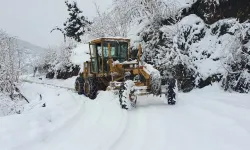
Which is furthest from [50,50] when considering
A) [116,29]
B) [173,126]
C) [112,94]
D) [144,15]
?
[173,126]

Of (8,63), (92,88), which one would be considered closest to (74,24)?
(8,63)

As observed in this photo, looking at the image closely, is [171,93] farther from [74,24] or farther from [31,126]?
[74,24]

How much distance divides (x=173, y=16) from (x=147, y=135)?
41.4 ft

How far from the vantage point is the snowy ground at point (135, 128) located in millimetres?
5961

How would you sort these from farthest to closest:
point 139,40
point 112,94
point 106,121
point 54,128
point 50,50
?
point 50,50, point 139,40, point 112,94, point 106,121, point 54,128

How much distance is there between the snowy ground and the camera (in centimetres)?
596

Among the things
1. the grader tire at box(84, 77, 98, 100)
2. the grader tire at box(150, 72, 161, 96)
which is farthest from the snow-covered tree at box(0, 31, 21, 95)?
the grader tire at box(150, 72, 161, 96)

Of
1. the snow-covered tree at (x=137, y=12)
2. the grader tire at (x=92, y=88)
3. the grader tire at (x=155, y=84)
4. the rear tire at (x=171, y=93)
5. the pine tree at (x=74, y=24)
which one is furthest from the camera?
the pine tree at (x=74, y=24)

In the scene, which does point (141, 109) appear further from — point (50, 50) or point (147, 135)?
point (50, 50)

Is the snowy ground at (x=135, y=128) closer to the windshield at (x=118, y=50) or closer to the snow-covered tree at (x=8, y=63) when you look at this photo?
the windshield at (x=118, y=50)

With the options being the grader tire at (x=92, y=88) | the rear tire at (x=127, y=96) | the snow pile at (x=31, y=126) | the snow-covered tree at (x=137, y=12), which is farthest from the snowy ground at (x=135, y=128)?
the snow-covered tree at (x=137, y=12)

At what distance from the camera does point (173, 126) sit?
735cm

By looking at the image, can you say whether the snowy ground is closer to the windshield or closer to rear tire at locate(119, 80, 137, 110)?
rear tire at locate(119, 80, 137, 110)

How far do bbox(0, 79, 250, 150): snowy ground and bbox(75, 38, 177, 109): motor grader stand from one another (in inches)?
20.8
